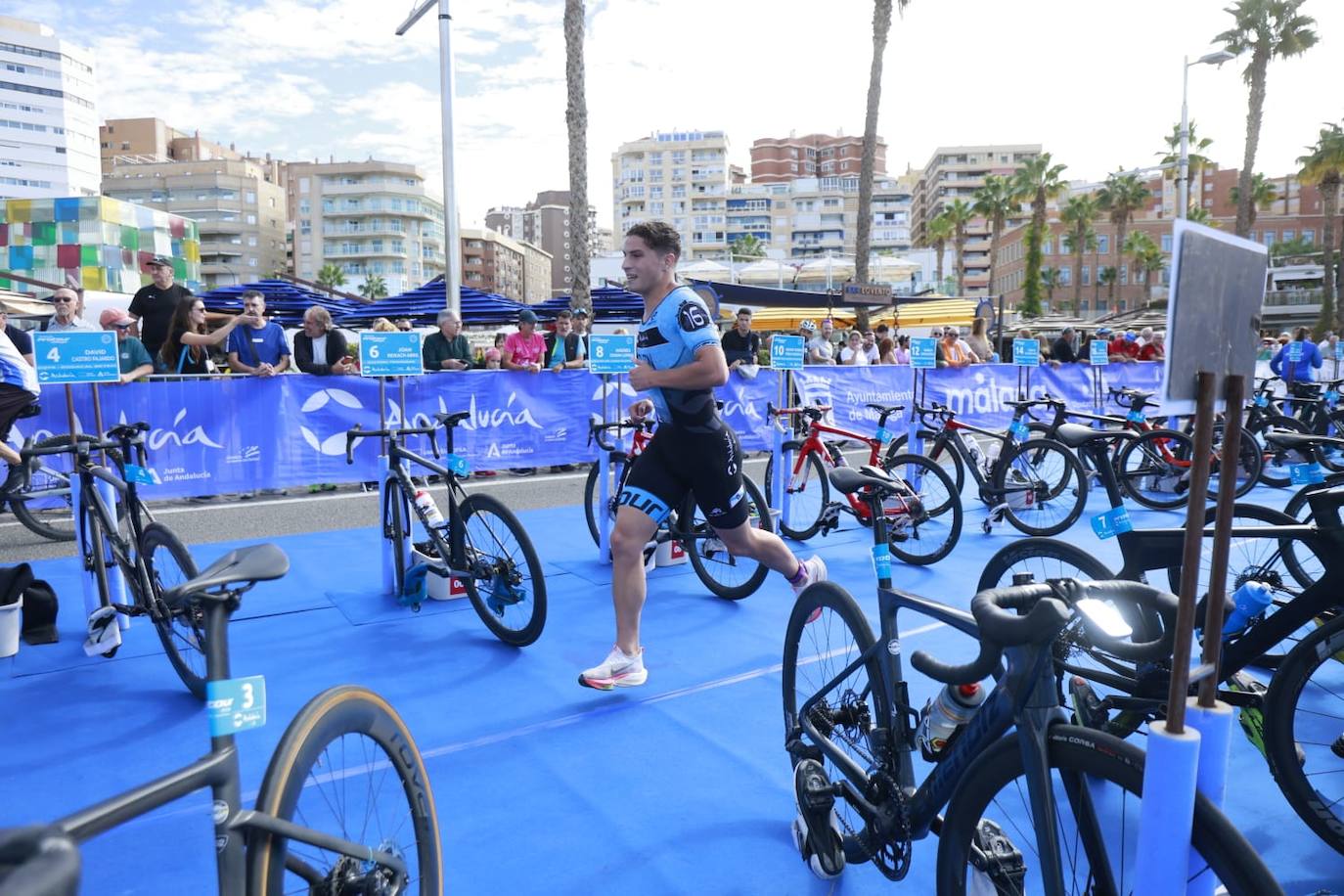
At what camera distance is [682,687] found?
14.5 ft

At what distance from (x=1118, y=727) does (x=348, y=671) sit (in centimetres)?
353

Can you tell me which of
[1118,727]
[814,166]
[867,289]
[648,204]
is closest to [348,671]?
[1118,727]

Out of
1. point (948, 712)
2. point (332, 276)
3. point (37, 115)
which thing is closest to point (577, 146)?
point (948, 712)

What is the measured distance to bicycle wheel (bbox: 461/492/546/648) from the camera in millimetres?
4777

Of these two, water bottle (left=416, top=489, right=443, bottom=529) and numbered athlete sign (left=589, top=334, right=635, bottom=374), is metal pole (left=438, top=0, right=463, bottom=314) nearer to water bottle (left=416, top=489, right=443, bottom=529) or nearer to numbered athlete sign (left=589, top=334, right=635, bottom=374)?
numbered athlete sign (left=589, top=334, right=635, bottom=374)

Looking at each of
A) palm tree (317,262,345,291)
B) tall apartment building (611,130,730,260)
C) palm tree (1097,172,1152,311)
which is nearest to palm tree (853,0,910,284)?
palm tree (1097,172,1152,311)

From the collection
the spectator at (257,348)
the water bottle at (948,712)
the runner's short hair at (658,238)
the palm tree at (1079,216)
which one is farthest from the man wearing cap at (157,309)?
the palm tree at (1079,216)

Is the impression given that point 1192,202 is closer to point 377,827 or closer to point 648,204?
point 648,204

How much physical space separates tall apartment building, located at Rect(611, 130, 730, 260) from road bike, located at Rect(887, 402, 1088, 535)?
10829 centimetres

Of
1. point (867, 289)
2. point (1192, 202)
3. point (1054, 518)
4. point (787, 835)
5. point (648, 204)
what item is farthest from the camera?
point (648, 204)

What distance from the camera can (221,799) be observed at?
1604mm

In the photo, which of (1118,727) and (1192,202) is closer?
(1118,727)

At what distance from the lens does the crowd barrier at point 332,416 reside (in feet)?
26.7

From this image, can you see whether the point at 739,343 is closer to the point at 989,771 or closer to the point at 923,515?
the point at 923,515
